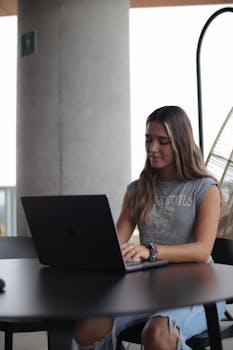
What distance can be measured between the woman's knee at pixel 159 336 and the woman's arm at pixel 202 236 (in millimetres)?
276

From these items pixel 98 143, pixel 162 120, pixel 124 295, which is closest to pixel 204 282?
pixel 124 295

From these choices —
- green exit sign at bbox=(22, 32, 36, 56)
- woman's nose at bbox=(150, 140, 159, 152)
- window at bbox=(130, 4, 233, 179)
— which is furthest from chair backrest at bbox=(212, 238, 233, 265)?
green exit sign at bbox=(22, 32, 36, 56)

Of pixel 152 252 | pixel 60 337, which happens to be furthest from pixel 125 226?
pixel 60 337

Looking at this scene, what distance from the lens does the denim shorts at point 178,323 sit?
1.66m

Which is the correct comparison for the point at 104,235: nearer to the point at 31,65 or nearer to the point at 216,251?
the point at 216,251

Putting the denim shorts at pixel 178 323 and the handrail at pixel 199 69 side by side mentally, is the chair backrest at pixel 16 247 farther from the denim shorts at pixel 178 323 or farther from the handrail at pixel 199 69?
the handrail at pixel 199 69

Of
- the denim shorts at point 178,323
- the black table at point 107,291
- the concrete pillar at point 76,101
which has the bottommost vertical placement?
the denim shorts at point 178,323

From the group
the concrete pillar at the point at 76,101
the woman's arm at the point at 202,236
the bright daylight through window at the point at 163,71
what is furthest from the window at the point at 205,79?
the woman's arm at the point at 202,236

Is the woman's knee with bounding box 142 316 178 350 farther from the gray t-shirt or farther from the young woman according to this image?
the gray t-shirt

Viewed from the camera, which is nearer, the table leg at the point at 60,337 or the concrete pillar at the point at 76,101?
the table leg at the point at 60,337

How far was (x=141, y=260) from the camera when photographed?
1.81 m

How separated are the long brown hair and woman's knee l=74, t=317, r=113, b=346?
0.58 metres

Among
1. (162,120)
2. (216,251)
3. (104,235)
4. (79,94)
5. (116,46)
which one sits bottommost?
(216,251)

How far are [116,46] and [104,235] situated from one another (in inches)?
132
